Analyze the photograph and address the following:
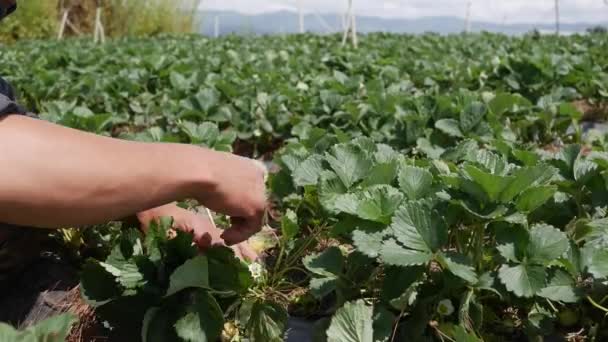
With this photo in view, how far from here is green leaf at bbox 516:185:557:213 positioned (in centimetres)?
137

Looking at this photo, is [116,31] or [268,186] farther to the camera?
[116,31]

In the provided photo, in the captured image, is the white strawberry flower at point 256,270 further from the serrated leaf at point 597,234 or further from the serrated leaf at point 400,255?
the serrated leaf at point 597,234

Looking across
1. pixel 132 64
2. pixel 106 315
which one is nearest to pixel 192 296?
pixel 106 315

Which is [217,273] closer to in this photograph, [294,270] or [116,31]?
[294,270]

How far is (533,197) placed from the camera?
4.59 ft

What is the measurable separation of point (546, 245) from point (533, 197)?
10 cm

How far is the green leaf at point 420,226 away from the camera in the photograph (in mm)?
1346

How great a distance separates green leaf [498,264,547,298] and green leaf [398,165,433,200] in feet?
0.85

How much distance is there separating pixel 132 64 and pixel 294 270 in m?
5.19

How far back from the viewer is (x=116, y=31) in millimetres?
22297

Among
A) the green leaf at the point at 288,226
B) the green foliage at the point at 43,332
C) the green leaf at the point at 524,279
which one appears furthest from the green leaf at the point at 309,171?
the green foliage at the point at 43,332

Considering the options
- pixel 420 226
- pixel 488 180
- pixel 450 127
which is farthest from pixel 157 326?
pixel 450 127

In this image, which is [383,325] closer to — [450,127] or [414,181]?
[414,181]

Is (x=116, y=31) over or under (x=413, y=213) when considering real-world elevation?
under
